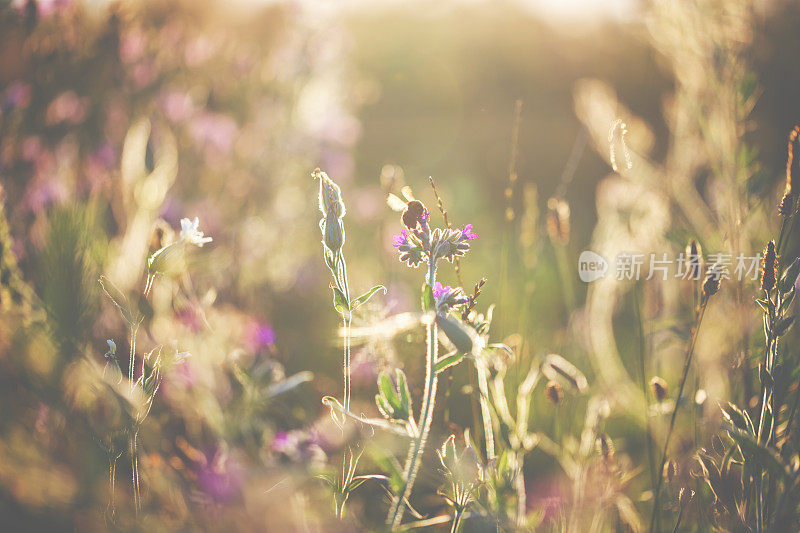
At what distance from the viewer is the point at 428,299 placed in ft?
1.85

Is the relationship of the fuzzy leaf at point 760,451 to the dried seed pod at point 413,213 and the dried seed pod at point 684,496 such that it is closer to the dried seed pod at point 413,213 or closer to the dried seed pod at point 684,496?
the dried seed pod at point 684,496

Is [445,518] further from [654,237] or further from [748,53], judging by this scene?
[748,53]

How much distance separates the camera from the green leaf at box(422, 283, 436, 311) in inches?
22.0

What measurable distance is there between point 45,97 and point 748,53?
4.87 feet

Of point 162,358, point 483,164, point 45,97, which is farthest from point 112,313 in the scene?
point 483,164

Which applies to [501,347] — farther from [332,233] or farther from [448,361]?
[332,233]

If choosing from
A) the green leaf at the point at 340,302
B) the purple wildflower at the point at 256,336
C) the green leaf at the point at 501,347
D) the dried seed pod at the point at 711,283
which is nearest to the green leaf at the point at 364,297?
the green leaf at the point at 340,302

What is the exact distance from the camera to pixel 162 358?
0.66m

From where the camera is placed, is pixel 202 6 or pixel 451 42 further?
pixel 451 42

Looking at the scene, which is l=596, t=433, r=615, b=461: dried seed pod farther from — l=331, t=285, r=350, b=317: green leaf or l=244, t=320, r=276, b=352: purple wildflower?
l=244, t=320, r=276, b=352: purple wildflower

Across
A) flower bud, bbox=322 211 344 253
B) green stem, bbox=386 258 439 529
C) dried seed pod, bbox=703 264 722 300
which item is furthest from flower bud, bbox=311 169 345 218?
dried seed pod, bbox=703 264 722 300

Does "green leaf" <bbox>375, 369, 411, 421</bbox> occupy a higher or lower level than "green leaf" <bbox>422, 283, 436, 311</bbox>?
lower

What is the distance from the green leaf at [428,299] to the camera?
22.0 inches

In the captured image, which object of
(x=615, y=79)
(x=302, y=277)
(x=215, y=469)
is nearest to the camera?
(x=215, y=469)
